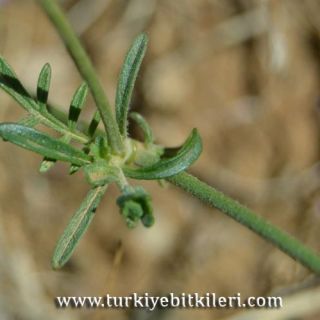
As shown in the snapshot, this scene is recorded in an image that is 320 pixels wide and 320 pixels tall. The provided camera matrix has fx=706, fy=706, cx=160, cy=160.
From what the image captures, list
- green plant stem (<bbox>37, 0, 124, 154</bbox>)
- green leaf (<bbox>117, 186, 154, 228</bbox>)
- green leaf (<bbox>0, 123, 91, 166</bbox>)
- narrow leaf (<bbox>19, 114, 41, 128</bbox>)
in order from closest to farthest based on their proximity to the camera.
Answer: green plant stem (<bbox>37, 0, 124, 154</bbox>), green leaf (<bbox>117, 186, 154, 228</bbox>), green leaf (<bbox>0, 123, 91, 166</bbox>), narrow leaf (<bbox>19, 114, 41, 128</bbox>)

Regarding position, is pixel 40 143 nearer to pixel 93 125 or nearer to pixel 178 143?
pixel 93 125

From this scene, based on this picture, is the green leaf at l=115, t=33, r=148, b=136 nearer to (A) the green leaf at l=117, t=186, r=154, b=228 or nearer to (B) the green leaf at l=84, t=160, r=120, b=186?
(B) the green leaf at l=84, t=160, r=120, b=186

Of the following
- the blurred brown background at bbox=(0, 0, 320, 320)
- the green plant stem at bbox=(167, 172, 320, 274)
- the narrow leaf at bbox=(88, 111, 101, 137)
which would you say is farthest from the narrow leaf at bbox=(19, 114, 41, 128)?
the blurred brown background at bbox=(0, 0, 320, 320)

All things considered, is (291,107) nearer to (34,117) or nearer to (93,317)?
(93,317)

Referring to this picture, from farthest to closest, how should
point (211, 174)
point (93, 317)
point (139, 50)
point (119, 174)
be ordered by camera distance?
point (211, 174)
point (93, 317)
point (139, 50)
point (119, 174)

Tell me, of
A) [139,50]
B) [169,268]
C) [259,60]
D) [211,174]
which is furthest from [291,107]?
[139,50]

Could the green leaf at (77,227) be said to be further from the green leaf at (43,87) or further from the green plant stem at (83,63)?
the green leaf at (43,87)

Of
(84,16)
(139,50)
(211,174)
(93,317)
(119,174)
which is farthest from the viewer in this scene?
(84,16)
